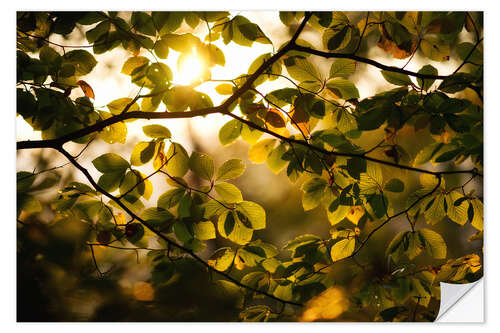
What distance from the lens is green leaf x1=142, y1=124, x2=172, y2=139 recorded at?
6.15 feet

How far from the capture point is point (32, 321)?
1971 mm

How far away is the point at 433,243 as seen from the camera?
1.93 m

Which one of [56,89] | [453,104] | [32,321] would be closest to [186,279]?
[32,321]

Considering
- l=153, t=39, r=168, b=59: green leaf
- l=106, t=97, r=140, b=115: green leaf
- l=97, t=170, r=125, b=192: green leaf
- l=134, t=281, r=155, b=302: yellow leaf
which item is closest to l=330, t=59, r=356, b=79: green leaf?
l=153, t=39, r=168, b=59: green leaf

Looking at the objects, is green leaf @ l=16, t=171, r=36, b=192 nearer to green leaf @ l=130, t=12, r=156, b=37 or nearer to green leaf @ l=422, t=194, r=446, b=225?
green leaf @ l=130, t=12, r=156, b=37

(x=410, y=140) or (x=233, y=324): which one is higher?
(x=410, y=140)

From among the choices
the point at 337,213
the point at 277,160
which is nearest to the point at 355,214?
the point at 337,213

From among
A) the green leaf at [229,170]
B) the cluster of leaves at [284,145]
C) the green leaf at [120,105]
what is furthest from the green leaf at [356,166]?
the green leaf at [120,105]

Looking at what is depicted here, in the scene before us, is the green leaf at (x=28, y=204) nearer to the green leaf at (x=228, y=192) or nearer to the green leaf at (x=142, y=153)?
the green leaf at (x=142, y=153)

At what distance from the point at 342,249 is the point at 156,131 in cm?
72

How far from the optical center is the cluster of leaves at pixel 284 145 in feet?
6.11

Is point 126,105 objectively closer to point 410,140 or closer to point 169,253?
point 169,253

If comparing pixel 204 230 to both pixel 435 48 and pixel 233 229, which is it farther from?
pixel 435 48
